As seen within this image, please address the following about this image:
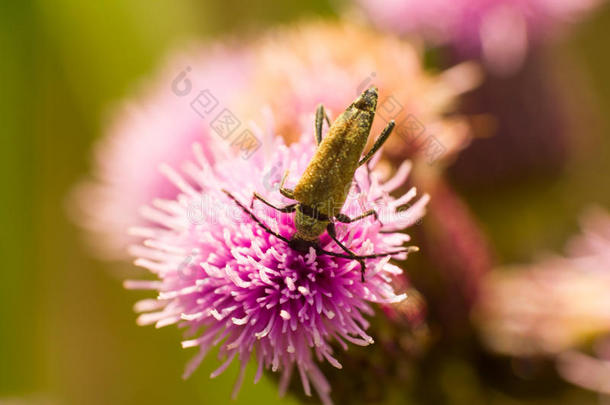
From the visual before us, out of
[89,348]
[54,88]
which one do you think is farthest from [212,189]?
[54,88]

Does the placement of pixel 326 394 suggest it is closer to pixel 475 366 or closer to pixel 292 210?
pixel 292 210

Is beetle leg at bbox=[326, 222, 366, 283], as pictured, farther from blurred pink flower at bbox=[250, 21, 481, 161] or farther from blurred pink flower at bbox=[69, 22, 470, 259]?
blurred pink flower at bbox=[250, 21, 481, 161]

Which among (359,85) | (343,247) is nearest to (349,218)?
(343,247)

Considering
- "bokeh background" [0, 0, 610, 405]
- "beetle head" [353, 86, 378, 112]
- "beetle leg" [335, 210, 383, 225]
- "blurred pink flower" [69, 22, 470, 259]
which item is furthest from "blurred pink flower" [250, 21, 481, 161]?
"bokeh background" [0, 0, 610, 405]

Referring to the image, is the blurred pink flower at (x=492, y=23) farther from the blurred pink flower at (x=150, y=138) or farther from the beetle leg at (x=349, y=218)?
the beetle leg at (x=349, y=218)

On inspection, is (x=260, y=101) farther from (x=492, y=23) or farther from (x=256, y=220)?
(x=492, y=23)

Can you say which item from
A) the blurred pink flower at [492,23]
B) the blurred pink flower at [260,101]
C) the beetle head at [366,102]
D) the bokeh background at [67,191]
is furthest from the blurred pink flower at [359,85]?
the bokeh background at [67,191]
